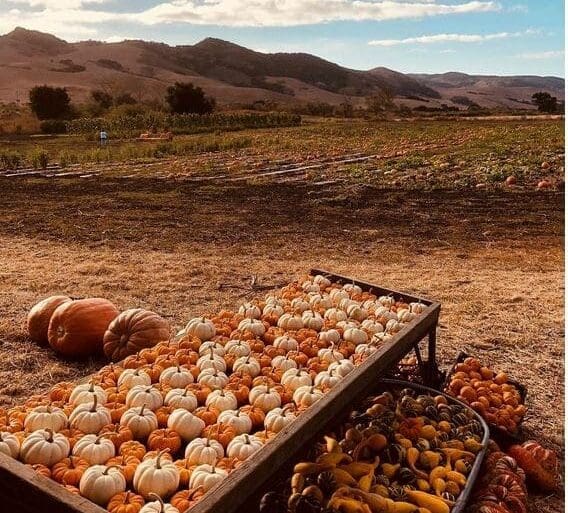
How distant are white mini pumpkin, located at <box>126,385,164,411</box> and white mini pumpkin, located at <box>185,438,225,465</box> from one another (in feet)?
1.40

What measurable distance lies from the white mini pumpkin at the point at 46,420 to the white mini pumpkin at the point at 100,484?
520mm

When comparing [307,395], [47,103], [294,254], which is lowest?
[294,254]

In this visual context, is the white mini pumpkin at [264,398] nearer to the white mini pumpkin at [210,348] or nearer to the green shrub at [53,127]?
the white mini pumpkin at [210,348]

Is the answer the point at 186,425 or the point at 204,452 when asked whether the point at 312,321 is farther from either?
the point at 204,452

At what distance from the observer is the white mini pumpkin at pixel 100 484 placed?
260 centimetres

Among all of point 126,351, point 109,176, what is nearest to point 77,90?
point 109,176

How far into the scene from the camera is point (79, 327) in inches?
232

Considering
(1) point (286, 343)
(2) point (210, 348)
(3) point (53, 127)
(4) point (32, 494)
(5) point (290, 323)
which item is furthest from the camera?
(3) point (53, 127)

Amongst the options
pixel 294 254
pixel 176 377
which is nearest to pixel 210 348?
pixel 176 377

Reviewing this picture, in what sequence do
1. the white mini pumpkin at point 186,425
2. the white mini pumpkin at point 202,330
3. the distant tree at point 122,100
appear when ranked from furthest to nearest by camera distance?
1. the distant tree at point 122,100
2. the white mini pumpkin at point 202,330
3. the white mini pumpkin at point 186,425

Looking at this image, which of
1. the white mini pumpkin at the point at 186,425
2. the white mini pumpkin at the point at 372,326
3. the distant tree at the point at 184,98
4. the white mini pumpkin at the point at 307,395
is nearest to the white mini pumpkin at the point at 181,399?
the white mini pumpkin at the point at 186,425

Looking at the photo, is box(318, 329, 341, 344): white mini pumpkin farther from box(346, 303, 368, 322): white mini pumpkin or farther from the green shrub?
the green shrub

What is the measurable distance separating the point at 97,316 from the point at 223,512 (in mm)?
4039

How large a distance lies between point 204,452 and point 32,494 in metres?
0.83
